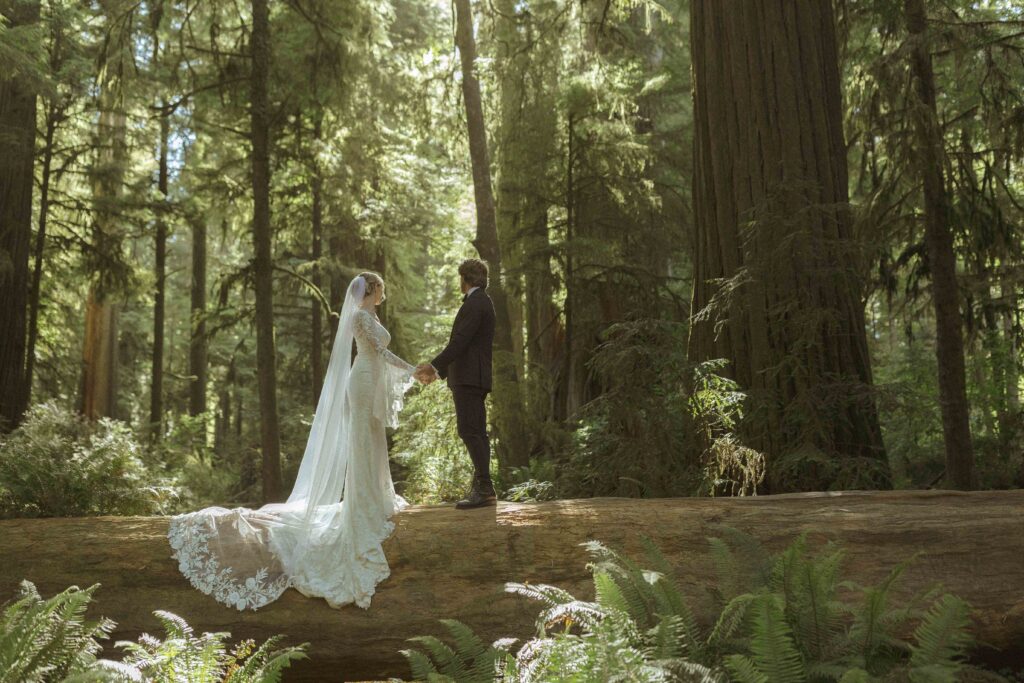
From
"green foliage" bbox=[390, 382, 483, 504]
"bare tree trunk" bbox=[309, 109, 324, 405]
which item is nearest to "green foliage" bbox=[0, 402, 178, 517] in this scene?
"green foliage" bbox=[390, 382, 483, 504]

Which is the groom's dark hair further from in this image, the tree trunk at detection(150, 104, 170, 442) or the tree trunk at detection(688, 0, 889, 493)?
the tree trunk at detection(150, 104, 170, 442)

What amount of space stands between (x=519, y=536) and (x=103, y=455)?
15.8 ft

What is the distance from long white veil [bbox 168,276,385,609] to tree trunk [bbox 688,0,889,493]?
12.3 feet

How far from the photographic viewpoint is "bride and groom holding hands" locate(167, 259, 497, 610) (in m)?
6.66

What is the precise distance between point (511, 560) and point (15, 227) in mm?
10949

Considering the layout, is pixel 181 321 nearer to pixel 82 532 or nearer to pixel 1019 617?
pixel 82 532

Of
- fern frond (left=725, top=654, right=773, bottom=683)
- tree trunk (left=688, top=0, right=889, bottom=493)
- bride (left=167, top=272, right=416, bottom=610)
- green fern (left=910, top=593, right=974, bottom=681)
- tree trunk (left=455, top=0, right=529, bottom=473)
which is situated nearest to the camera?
fern frond (left=725, top=654, right=773, bottom=683)

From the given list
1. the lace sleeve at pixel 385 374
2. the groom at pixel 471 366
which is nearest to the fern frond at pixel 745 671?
the groom at pixel 471 366

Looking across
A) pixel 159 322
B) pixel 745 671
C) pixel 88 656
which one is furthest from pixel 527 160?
pixel 745 671

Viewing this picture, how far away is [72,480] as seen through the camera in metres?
8.76

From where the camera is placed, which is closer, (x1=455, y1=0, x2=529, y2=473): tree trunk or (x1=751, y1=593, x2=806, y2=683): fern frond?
(x1=751, y1=593, x2=806, y2=683): fern frond

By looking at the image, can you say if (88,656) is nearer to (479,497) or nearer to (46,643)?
(46,643)

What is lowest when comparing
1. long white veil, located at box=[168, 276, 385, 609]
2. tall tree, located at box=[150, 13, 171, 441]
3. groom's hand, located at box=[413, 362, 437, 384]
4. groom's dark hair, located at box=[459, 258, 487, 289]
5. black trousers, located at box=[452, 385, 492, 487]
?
long white veil, located at box=[168, 276, 385, 609]

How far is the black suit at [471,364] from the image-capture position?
7.69 m
